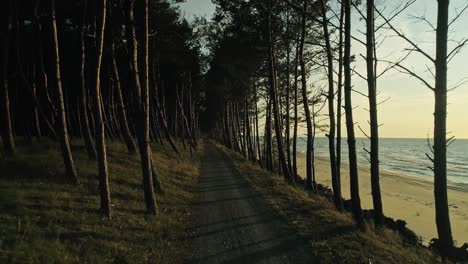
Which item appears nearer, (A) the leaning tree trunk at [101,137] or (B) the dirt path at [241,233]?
(B) the dirt path at [241,233]

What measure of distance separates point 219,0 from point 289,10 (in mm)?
3595

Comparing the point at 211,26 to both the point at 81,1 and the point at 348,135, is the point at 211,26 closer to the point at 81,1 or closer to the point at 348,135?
the point at 81,1

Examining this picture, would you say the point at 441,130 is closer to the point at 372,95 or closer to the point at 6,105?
the point at 372,95

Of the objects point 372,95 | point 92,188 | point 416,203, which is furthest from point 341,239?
point 416,203

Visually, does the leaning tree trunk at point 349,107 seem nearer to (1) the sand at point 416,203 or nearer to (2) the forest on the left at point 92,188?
(2) the forest on the left at point 92,188

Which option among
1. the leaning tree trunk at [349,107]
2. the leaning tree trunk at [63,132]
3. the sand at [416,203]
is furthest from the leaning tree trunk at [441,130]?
the leaning tree trunk at [63,132]

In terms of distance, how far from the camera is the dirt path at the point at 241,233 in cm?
933

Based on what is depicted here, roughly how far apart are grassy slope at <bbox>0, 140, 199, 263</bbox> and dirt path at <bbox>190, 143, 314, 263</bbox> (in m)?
0.51

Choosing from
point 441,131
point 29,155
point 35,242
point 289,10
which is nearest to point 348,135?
point 441,131

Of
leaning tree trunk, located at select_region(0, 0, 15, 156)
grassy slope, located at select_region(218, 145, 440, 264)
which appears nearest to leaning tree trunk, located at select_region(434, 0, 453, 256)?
grassy slope, located at select_region(218, 145, 440, 264)

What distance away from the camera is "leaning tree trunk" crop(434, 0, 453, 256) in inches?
381

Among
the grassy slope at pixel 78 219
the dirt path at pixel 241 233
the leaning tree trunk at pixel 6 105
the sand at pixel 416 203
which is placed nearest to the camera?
the grassy slope at pixel 78 219

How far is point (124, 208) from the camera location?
41.7ft

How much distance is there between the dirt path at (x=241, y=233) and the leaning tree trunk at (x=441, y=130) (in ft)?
9.78
